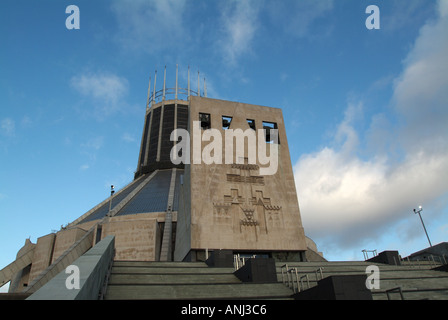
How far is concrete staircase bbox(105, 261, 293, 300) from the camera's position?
7.08 meters

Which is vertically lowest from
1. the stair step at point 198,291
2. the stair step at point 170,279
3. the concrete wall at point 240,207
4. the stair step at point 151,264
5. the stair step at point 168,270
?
the stair step at point 198,291

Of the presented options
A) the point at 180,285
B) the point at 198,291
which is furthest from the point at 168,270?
the point at 198,291

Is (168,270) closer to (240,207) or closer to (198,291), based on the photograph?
(198,291)

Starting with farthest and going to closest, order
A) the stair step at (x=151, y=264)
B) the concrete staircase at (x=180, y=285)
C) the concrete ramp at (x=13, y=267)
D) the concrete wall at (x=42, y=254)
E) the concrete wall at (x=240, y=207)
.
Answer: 1. the concrete wall at (x=42, y=254)
2. the concrete ramp at (x=13, y=267)
3. the concrete wall at (x=240, y=207)
4. the stair step at (x=151, y=264)
5. the concrete staircase at (x=180, y=285)

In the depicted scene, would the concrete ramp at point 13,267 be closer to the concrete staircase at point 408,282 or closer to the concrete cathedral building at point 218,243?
the concrete cathedral building at point 218,243

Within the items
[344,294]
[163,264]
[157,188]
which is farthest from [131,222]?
[344,294]

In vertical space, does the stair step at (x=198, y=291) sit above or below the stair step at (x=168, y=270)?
below

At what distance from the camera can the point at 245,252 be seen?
1628cm

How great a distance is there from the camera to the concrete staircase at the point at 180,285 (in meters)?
7.08

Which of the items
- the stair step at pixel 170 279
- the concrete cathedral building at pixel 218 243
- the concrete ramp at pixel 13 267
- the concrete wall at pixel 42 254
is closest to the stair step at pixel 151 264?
the concrete cathedral building at pixel 218 243

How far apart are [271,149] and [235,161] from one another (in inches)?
104

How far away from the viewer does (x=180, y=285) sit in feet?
25.6
